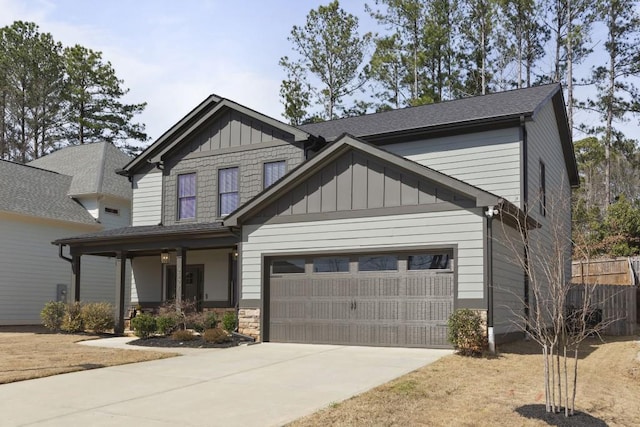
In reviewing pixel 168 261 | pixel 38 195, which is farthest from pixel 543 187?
pixel 38 195

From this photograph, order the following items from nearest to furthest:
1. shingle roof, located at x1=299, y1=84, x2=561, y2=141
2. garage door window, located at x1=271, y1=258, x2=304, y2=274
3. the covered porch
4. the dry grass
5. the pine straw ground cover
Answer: the pine straw ground cover < the dry grass < garage door window, located at x1=271, y1=258, x2=304, y2=274 < shingle roof, located at x1=299, y1=84, x2=561, y2=141 < the covered porch

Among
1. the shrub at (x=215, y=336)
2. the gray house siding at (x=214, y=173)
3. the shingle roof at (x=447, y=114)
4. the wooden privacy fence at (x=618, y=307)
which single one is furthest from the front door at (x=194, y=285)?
the wooden privacy fence at (x=618, y=307)

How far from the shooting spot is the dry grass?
10664 millimetres

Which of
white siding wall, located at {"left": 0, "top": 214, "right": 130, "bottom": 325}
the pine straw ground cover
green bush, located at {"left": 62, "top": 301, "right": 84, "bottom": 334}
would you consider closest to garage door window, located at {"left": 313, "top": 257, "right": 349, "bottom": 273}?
the pine straw ground cover

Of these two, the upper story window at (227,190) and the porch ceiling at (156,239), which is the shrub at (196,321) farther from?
the upper story window at (227,190)

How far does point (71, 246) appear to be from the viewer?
19812 mm

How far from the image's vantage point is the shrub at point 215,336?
1455 centimetres

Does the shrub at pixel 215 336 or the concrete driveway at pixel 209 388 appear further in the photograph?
the shrub at pixel 215 336

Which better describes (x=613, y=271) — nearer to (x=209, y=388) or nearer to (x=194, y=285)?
(x=194, y=285)

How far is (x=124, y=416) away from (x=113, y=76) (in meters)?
36.5

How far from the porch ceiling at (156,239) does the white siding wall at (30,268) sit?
2933mm

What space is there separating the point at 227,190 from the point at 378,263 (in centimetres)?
691

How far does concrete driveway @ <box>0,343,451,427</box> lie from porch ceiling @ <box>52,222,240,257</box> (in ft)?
14.7

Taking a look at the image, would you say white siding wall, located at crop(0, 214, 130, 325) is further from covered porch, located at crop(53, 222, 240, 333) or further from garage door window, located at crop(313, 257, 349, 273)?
garage door window, located at crop(313, 257, 349, 273)
